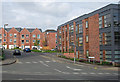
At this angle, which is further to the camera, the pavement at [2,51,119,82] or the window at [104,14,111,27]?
the window at [104,14,111,27]

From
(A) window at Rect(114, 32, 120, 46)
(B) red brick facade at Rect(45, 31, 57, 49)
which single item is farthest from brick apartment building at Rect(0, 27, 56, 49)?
(A) window at Rect(114, 32, 120, 46)

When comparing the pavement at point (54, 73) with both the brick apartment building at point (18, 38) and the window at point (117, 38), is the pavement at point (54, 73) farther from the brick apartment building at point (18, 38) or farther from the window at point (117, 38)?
the brick apartment building at point (18, 38)

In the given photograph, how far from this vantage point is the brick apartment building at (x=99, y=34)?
28.4 meters

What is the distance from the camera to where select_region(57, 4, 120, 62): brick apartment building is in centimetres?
2841

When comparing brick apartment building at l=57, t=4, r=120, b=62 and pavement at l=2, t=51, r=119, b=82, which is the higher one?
brick apartment building at l=57, t=4, r=120, b=62

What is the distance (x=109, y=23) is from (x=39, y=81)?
67.3 feet

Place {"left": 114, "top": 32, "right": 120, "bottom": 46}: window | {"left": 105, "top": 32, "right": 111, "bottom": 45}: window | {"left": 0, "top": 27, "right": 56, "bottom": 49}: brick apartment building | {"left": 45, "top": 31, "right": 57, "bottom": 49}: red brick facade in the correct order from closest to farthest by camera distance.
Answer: {"left": 114, "top": 32, "right": 120, "bottom": 46}: window
{"left": 105, "top": 32, "right": 111, "bottom": 45}: window
{"left": 45, "top": 31, "right": 57, "bottom": 49}: red brick facade
{"left": 0, "top": 27, "right": 56, "bottom": 49}: brick apartment building

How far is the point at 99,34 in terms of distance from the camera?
32.2m

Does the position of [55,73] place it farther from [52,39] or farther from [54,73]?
[52,39]

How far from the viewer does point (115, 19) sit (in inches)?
1121

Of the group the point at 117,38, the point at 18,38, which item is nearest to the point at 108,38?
the point at 117,38

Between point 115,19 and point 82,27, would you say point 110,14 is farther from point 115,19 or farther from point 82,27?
point 82,27

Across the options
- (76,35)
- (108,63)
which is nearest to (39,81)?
(108,63)

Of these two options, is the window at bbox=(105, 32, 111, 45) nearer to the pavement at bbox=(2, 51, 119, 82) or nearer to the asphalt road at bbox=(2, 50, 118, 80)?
the asphalt road at bbox=(2, 50, 118, 80)
